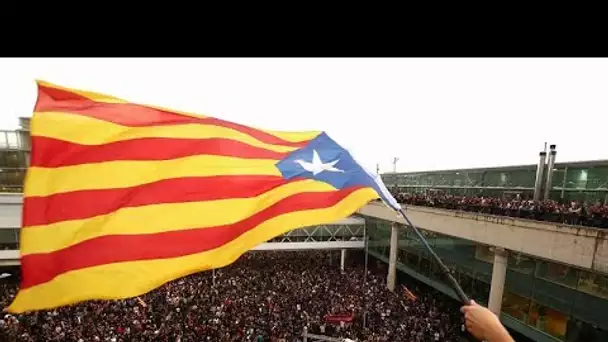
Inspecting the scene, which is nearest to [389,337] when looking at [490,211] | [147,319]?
[490,211]

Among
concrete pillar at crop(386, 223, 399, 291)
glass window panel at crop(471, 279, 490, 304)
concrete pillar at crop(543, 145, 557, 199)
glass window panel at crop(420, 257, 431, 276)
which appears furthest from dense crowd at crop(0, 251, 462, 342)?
concrete pillar at crop(543, 145, 557, 199)

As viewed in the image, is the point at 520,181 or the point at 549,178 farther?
the point at 520,181

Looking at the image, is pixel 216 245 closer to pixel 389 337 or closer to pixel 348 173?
pixel 348 173

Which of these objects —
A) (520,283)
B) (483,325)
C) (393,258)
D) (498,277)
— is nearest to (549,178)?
(520,283)

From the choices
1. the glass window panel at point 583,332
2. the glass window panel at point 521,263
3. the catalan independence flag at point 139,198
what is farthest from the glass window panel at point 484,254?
the catalan independence flag at point 139,198

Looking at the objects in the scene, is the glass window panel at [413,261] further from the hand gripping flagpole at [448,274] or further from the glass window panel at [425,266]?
the hand gripping flagpole at [448,274]

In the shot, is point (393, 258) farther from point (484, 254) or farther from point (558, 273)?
point (558, 273)
